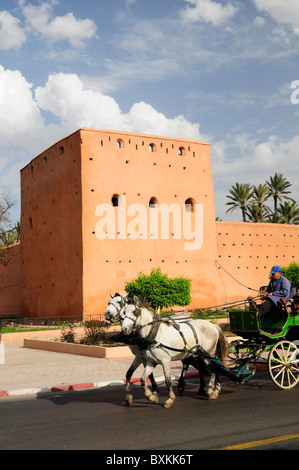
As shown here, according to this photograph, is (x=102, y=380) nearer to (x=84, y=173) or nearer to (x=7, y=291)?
(x=84, y=173)

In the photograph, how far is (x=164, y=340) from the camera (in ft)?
25.3

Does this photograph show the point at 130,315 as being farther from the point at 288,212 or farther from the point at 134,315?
the point at 288,212

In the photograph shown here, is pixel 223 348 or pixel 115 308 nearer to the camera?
pixel 115 308

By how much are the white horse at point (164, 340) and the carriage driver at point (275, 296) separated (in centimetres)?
113

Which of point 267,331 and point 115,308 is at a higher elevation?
point 115,308

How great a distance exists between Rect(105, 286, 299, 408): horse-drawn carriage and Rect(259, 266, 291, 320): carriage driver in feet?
0.41

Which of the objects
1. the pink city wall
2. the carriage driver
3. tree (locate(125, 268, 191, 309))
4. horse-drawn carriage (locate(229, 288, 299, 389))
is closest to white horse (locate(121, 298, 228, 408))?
horse-drawn carriage (locate(229, 288, 299, 389))

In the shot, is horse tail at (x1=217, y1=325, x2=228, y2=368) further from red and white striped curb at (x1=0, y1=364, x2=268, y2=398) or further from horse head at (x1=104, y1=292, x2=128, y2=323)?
red and white striped curb at (x1=0, y1=364, x2=268, y2=398)

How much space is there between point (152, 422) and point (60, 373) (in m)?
6.30

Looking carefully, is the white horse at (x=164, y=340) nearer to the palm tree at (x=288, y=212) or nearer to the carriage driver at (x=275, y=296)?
the carriage driver at (x=275, y=296)

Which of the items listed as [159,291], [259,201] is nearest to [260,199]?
[259,201]

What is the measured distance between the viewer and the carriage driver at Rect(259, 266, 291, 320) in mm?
8789
